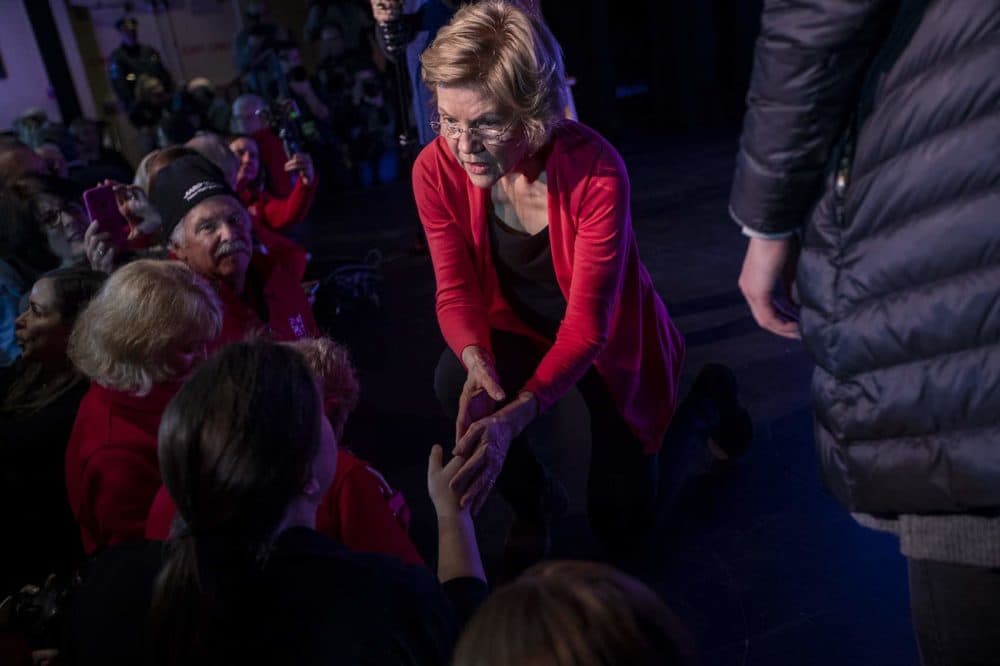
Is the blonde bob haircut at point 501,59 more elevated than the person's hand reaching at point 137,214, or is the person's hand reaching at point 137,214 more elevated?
the blonde bob haircut at point 501,59

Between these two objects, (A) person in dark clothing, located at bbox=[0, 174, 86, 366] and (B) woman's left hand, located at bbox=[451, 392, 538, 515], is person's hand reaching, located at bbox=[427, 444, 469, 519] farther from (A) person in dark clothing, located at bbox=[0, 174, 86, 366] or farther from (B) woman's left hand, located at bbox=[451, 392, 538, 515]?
(A) person in dark clothing, located at bbox=[0, 174, 86, 366]

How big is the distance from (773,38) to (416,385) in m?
2.51

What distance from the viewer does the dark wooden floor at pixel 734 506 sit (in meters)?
1.75

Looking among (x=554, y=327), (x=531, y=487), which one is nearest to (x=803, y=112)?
(x=554, y=327)

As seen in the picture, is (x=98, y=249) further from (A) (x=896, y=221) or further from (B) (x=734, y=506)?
(A) (x=896, y=221)

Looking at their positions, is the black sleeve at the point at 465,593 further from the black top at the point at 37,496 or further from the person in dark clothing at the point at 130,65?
the person in dark clothing at the point at 130,65

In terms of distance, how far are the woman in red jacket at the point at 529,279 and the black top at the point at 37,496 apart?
0.95 m

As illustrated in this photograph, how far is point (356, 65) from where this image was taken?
334 inches

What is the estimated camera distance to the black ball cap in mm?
2260

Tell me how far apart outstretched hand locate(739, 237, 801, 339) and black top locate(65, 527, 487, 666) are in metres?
0.64

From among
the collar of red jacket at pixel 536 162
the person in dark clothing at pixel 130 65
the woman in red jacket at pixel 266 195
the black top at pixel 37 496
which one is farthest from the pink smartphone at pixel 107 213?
the person in dark clothing at pixel 130 65

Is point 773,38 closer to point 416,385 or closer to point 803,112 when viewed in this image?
point 803,112

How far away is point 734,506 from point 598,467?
474 millimetres

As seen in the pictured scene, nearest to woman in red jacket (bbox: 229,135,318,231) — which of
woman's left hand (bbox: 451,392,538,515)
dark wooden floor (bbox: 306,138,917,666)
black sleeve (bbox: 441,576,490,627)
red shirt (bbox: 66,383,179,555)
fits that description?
dark wooden floor (bbox: 306,138,917,666)
